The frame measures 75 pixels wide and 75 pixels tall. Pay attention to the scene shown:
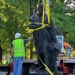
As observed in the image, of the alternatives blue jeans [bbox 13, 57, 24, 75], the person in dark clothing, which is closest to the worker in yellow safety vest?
blue jeans [bbox 13, 57, 24, 75]

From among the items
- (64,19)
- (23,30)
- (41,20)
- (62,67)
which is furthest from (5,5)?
(41,20)

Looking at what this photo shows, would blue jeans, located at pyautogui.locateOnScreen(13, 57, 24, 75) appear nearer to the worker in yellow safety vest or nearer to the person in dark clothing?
the worker in yellow safety vest

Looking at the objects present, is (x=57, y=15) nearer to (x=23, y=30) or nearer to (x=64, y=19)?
(x=64, y=19)

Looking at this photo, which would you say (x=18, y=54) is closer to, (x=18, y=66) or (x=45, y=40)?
(x=18, y=66)

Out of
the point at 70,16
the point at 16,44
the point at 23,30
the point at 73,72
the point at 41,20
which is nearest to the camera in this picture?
the point at 41,20

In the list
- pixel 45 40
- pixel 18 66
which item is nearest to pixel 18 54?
pixel 18 66

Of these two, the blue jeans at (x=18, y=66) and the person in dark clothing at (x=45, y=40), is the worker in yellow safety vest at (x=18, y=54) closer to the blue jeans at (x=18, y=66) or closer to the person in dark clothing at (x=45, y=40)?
the blue jeans at (x=18, y=66)

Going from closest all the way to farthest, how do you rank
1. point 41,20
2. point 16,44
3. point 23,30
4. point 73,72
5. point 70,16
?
point 41,20 → point 16,44 → point 73,72 → point 23,30 → point 70,16

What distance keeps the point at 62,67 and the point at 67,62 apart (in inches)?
15.0

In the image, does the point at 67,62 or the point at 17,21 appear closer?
the point at 67,62

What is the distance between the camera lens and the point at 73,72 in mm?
13961

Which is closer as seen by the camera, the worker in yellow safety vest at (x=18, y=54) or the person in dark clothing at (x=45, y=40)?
the person in dark clothing at (x=45, y=40)

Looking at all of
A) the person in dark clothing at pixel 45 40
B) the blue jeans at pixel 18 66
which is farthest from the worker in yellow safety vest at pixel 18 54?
the person in dark clothing at pixel 45 40

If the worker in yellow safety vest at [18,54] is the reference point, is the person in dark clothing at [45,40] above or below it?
above
